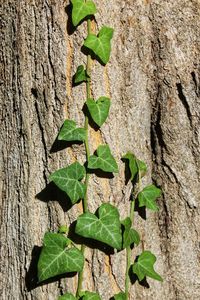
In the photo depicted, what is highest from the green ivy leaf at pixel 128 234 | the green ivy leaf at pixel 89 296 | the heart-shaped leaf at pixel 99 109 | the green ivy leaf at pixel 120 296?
the heart-shaped leaf at pixel 99 109

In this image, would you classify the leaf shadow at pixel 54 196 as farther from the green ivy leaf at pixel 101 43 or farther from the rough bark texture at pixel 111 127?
the green ivy leaf at pixel 101 43

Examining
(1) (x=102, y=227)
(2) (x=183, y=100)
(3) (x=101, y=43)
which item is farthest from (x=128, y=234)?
(3) (x=101, y=43)

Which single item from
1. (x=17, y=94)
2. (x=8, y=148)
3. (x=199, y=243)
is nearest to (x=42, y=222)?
(x=8, y=148)

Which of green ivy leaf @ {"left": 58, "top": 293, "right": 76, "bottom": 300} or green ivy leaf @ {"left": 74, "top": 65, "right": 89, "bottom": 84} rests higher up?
green ivy leaf @ {"left": 74, "top": 65, "right": 89, "bottom": 84}

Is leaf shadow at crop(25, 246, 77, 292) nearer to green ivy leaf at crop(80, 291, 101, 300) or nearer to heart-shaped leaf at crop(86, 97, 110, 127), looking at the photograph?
green ivy leaf at crop(80, 291, 101, 300)

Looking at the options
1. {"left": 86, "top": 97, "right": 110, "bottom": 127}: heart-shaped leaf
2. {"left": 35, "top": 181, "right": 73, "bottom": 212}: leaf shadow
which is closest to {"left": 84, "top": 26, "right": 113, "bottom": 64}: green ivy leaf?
{"left": 86, "top": 97, "right": 110, "bottom": 127}: heart-shaped leaf

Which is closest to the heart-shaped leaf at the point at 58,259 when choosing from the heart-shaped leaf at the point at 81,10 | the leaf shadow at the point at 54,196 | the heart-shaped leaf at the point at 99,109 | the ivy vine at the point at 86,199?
the ivy vine at the point at 86,199
